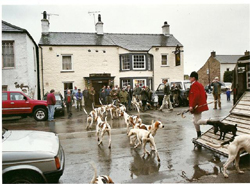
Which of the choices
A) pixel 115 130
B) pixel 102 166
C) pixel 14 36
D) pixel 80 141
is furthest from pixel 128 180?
pixel 14 36

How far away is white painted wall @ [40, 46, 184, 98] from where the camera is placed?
21.6m

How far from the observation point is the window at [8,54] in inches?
443

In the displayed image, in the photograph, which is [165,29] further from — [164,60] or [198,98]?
[198,98]

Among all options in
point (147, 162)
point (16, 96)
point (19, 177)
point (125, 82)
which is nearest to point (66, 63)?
point (125, 82)

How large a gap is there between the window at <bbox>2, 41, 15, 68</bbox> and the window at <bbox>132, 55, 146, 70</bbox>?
12.9 meters

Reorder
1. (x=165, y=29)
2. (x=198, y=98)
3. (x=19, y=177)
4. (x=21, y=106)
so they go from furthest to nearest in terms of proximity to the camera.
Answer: (x=165, y=29) < (x=21, y=106) < (x=198, y=98) < (x=19, y=177)

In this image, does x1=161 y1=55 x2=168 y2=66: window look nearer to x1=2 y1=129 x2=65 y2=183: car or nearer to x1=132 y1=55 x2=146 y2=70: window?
x1=132 y1=55 x2=146 y2=70: window

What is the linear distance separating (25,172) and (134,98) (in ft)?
44.3

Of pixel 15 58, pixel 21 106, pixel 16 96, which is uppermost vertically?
pixel 15 58

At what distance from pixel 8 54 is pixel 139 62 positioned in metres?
14.0

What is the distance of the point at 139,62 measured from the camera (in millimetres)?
23859

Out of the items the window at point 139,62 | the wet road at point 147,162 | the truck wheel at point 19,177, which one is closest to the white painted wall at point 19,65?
the wet road at point 147,162

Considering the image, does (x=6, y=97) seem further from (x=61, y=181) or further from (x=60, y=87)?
(x=60, y=87)

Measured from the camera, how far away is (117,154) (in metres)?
6.44
